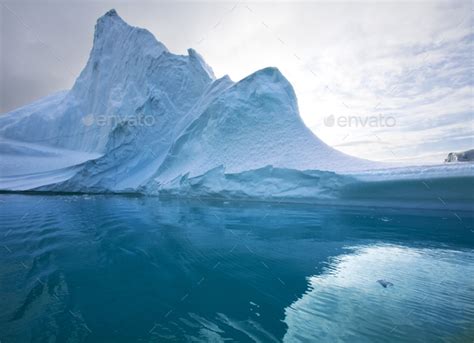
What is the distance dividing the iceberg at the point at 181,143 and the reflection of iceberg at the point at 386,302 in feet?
25.6

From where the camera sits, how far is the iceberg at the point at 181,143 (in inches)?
575

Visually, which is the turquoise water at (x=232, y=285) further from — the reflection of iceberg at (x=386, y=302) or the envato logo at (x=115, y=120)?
the envato logo at (x=115, y=120)

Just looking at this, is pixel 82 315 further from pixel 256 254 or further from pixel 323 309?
pixel 256 254

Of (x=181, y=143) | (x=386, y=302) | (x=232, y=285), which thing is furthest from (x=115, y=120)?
(x=386, y=302)

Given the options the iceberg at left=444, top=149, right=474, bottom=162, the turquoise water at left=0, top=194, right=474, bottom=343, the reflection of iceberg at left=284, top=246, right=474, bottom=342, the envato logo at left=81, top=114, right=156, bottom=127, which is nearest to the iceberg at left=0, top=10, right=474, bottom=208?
the envato logo at left=81, top=114, right=156, bottom=127

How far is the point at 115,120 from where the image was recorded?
25.0 meters

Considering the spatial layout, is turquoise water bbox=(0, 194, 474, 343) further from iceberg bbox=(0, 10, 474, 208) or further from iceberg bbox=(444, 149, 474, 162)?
iceberg bbox=(444, 149, 474, 162)

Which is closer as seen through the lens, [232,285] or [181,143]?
[232,285]

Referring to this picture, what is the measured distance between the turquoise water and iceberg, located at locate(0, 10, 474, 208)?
21.1 feet

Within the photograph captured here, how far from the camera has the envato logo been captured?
72.1 feet

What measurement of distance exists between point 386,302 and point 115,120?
25907mm

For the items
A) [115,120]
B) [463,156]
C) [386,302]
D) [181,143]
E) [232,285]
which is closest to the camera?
[386,302]

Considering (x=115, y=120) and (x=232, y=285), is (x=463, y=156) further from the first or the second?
(x=115, y=120)

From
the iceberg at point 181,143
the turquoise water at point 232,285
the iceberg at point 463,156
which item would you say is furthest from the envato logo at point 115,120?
the iceberg at point 463,156
